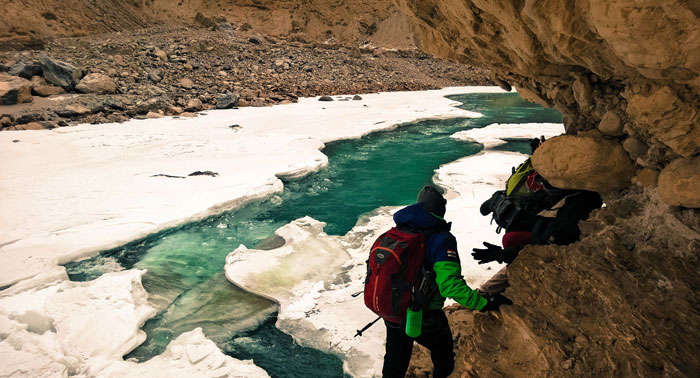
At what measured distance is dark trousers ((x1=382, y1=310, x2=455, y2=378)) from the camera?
91.3 inches

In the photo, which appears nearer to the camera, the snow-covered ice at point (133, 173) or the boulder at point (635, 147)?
the boulder at point (635, 147)

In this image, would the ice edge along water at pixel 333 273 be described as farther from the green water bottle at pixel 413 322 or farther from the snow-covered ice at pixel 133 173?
the snow-covered ice at pixel 133 173

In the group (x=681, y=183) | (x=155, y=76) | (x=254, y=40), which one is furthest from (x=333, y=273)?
(x=254, y=40)

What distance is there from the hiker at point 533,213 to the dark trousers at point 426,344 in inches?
28.2

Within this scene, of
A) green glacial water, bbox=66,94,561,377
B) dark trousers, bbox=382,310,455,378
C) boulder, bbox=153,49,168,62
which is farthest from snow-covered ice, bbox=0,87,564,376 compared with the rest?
boulder, bbox=153,49,168,62

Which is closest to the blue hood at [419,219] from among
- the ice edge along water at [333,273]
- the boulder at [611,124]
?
the boulder at [611,124]

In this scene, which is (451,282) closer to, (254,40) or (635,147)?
(635,147)

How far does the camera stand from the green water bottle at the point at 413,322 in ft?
7.14

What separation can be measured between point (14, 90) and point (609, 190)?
1814cm

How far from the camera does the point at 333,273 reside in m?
4.80

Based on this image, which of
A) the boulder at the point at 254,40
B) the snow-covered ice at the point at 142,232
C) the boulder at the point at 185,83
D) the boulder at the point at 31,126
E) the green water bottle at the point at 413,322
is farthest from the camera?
the boulder at the point at 254,40

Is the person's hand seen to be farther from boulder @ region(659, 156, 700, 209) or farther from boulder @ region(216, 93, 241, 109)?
boulder @ region(216, 93, 241, 109)

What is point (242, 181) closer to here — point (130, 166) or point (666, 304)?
point (130, 166)

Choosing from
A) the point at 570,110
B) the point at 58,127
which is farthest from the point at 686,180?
the point at 58,127
